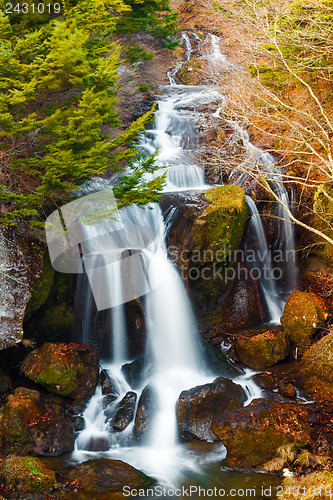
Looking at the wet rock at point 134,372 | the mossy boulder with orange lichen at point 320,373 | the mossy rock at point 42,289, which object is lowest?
the wet rock at point 134,372

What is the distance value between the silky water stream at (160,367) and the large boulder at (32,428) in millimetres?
396

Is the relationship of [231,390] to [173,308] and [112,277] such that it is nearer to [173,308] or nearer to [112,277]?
[173,308]

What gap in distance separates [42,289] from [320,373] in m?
6.35

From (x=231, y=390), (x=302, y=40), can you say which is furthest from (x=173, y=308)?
(x=302, y=40)

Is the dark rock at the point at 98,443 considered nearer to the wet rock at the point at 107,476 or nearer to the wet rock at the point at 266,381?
the wet rock at the point at 107,476

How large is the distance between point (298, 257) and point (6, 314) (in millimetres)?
9054

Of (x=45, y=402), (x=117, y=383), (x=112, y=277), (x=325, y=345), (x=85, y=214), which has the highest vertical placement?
(x=85, y=214)

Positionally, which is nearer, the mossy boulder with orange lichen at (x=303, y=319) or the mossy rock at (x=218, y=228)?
the mossy boulder with orange lichen at (x=303, y=319)

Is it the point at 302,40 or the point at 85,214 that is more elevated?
the point at 302,40

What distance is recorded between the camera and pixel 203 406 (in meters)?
7.30

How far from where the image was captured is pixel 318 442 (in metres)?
6.33

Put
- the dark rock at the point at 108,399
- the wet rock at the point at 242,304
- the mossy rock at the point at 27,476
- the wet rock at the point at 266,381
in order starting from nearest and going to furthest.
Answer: the mossy rock at the point at 27,476
the dark rock at the point at 108,399
the wet rock at the point at 266,381
the wet rock at the point at 242,304

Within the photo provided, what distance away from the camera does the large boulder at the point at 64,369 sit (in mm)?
7453

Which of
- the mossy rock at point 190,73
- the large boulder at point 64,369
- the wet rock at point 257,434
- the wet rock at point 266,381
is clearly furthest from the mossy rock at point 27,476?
the mossy rock at point 190,73
